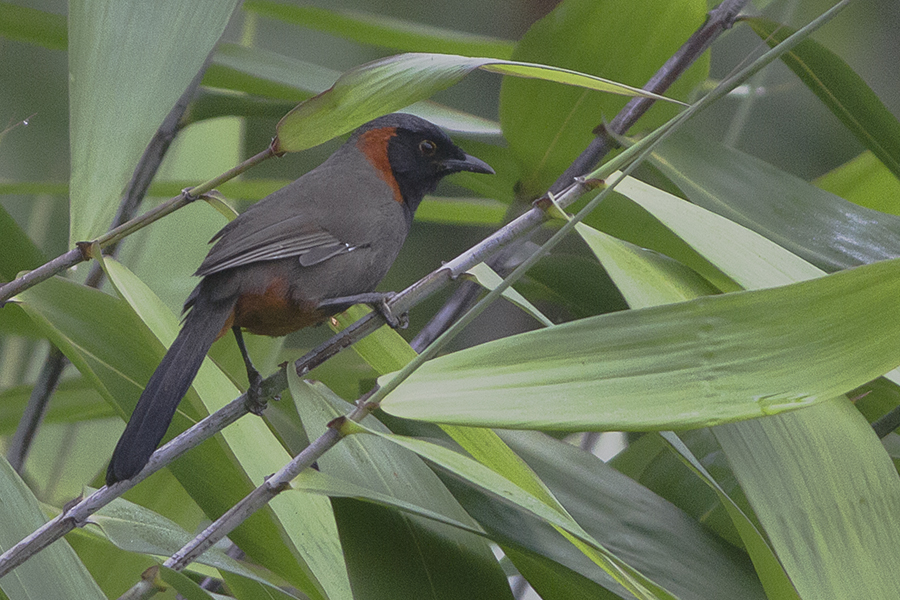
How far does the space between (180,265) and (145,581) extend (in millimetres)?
1366

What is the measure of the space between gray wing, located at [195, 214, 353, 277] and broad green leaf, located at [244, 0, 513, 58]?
0.82 meters

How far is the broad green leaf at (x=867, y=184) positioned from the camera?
1.97 m

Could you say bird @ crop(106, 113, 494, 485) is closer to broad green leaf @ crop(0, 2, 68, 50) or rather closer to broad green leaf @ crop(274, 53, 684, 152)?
broad green leaf @ crop(274, 53, 684, 152)

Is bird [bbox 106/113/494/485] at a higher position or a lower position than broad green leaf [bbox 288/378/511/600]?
higher

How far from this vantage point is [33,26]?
2.02 meters

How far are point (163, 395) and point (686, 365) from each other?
30.1 inches

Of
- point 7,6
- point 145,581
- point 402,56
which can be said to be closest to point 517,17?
point 7,6

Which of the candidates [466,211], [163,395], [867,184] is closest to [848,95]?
[867,184]

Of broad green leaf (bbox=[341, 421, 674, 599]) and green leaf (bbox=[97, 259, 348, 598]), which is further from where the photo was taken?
green leaf (bbox=[97, 259, 348, 598])

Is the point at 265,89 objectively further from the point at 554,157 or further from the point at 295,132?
the point at 295,132

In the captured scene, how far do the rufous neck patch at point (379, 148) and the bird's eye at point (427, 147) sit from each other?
9 centimetres

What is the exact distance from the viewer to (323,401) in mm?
1254

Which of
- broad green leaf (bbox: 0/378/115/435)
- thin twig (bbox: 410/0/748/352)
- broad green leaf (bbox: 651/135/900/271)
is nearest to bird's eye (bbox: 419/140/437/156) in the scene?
thin twig (bbox: 410/0/748/352)

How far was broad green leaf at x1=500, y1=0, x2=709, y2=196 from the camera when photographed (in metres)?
1.76
